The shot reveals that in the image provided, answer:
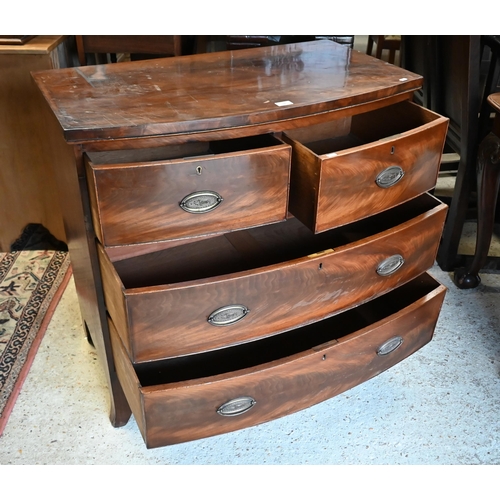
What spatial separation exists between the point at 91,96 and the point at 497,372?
1105mm

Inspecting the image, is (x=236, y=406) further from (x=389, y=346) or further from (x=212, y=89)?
(x=212, y=89)

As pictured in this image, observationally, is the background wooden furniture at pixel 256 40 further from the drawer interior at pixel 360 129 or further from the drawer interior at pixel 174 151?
the drawer interior at pixel 174 151

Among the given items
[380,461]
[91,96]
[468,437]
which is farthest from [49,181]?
[468,437]

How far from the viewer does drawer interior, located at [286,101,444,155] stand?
1127mm

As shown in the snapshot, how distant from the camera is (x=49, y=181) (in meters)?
1.66

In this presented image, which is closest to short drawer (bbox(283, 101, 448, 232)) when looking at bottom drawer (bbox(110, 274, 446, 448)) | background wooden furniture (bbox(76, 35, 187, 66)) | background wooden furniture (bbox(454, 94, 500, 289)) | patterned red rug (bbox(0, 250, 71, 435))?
bottom drawer (bbox(110, 274, 446, 448))

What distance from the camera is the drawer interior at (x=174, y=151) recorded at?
38.8 inches

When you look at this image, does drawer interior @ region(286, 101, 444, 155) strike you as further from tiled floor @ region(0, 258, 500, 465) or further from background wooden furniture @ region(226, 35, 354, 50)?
background wooden furniture @ region(226, 35, 354, 50)

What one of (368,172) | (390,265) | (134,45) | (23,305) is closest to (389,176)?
(368,172)

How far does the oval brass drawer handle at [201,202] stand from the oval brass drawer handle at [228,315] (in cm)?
17

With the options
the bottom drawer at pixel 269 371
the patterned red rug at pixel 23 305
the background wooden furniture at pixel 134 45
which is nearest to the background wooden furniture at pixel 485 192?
the bottom drawer at pixel 269 371

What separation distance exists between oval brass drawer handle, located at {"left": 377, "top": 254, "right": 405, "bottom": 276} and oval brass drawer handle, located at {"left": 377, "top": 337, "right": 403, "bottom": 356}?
0.48 ft

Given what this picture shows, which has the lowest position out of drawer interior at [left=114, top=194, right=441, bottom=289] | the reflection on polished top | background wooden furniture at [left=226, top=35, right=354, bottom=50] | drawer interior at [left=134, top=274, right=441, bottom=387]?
drawer interior at [left=134, top=274, right=441, bottom=387]

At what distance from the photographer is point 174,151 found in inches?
41.9
